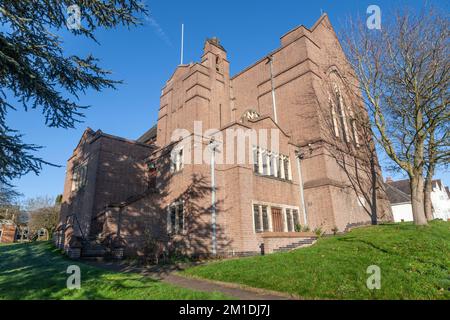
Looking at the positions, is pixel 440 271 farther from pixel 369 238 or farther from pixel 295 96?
pixel 295 96

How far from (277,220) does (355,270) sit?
31.8 ft

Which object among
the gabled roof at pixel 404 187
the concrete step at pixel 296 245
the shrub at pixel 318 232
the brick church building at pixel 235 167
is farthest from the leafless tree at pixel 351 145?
→ the gabled roof at pixel 404 187

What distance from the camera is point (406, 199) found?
43.1 metres

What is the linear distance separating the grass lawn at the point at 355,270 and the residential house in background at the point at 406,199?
23.1m

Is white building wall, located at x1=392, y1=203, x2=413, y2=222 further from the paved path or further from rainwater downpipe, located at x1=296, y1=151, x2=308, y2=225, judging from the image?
the paved path

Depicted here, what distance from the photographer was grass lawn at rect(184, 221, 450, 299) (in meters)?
6.38

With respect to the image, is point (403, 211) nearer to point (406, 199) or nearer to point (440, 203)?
point (406, 199)

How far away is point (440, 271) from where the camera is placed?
750cm

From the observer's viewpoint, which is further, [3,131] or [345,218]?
[345,218]
